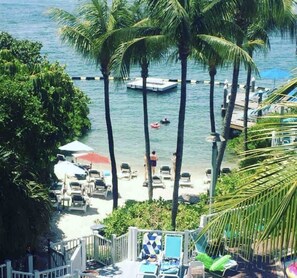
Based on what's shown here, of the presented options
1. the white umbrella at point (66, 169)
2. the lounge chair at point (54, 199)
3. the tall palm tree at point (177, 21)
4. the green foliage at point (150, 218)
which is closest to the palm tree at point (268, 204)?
the tall palm tree at point (177, 21)

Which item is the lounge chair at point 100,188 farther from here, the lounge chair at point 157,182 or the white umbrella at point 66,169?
the lounge chair at point 157,182

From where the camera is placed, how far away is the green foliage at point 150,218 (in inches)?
661

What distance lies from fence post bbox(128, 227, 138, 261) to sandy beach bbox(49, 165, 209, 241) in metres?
3.32

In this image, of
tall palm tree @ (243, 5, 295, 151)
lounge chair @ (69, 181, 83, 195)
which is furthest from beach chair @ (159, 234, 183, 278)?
tall palm tree @ (243, 5, 295, 151)

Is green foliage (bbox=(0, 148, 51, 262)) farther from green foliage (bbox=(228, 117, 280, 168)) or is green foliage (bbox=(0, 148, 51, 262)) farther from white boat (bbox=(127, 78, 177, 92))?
A: white boat (bbox=(127, 78, 177, 92))

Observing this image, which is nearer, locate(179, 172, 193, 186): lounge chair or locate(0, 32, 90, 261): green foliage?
locate(0, 32, 90, 261): green foliage

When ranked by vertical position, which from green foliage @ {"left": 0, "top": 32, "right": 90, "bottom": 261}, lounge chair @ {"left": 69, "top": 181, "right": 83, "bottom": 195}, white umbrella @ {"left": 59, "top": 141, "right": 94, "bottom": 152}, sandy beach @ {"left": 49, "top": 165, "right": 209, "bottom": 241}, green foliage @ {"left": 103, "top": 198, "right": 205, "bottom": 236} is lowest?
sandy beach @ {"left": 49, "top": 165, "right": 209, "bottom": 241}

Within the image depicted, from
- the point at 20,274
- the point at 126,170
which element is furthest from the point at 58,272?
the point at 126,170

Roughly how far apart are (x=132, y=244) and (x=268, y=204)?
A: 11620 millimetres

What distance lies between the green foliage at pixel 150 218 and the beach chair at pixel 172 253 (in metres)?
1.36

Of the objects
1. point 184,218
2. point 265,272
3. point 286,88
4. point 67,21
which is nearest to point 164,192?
point 184,218

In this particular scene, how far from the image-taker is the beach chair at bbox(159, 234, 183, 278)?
1502 cm

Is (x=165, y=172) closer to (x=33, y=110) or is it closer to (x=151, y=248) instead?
(x=151, y=248)

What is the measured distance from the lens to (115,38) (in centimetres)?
1742
